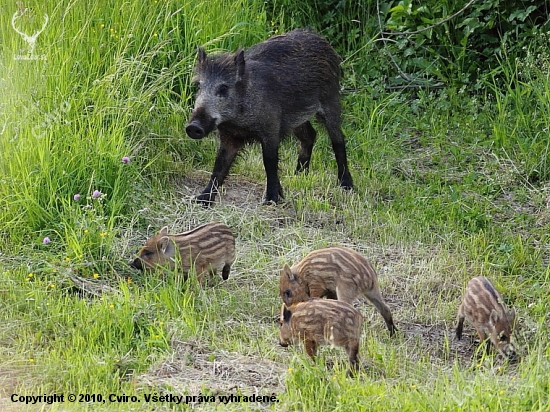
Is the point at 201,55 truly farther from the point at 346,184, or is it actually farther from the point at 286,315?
the point at 286,315

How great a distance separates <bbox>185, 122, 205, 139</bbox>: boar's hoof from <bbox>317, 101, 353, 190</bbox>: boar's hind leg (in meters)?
1.31

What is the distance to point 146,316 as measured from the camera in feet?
20.1

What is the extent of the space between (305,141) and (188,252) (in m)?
2.61

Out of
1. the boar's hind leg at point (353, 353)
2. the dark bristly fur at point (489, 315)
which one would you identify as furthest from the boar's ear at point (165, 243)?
the dark bristly fur at point (489, 315)

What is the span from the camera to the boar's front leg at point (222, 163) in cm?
816

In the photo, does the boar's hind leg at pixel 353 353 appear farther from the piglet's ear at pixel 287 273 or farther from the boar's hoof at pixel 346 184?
the boar's hoof at pixel 346 184

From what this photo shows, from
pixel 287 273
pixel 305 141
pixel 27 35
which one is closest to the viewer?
pixel 287 273

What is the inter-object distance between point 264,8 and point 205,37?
1.24 m

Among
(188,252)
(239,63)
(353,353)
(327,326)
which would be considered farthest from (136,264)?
(239,63)

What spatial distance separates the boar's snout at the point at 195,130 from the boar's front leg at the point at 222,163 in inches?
14.9

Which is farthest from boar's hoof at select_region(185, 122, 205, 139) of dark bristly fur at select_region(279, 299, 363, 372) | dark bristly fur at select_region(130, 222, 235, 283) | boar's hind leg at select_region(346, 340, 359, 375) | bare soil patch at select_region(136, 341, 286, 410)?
boar's hind leg at select_region(346, 340, 359, 375)

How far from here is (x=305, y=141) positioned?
357 inches

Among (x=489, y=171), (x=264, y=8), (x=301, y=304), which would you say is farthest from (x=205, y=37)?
(x=301, y=304)

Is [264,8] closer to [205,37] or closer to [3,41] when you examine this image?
[205,37]
